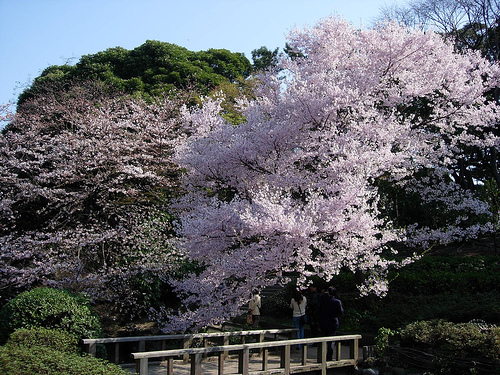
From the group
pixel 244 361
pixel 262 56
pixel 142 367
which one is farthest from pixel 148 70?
pixel 142 367

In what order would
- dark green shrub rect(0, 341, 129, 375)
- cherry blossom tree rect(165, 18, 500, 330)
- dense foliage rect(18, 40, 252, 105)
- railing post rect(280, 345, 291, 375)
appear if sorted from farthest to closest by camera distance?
dense foliage rect(18, 40, 252, 105), cherry blossom tree rect(165, 18, 500, 330), railing post rect(280, 345, 291, 375), dark green shrub rect(0, 341, 129, 375)

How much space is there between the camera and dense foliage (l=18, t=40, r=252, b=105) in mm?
21984

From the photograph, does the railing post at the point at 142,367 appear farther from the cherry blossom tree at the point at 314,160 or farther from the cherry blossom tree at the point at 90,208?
the cherry blossom tree at the point at 90,208

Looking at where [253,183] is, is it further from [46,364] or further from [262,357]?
[46,364]

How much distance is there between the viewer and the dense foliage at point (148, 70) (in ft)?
72.1

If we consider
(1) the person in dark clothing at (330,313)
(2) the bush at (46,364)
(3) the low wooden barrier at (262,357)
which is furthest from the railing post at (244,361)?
(1) the person in dark clothing at (330,313)

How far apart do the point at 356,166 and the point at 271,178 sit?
1.71 meters

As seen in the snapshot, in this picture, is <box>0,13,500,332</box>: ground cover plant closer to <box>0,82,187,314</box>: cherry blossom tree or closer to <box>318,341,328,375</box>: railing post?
<box>0,82,187,314</box>: cherry blossom tree

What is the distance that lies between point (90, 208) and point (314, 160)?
716 cm

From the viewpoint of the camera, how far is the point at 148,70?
909 inches

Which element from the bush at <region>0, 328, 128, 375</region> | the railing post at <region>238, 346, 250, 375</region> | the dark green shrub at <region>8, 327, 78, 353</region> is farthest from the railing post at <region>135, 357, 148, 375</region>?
the dark green shrub at <region>8, 327, 78, 353</region>

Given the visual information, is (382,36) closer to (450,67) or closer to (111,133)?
(450,67)

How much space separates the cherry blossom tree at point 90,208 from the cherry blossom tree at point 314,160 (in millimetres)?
2112

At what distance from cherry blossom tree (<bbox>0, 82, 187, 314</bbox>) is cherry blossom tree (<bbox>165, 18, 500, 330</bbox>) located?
211 centimetres
